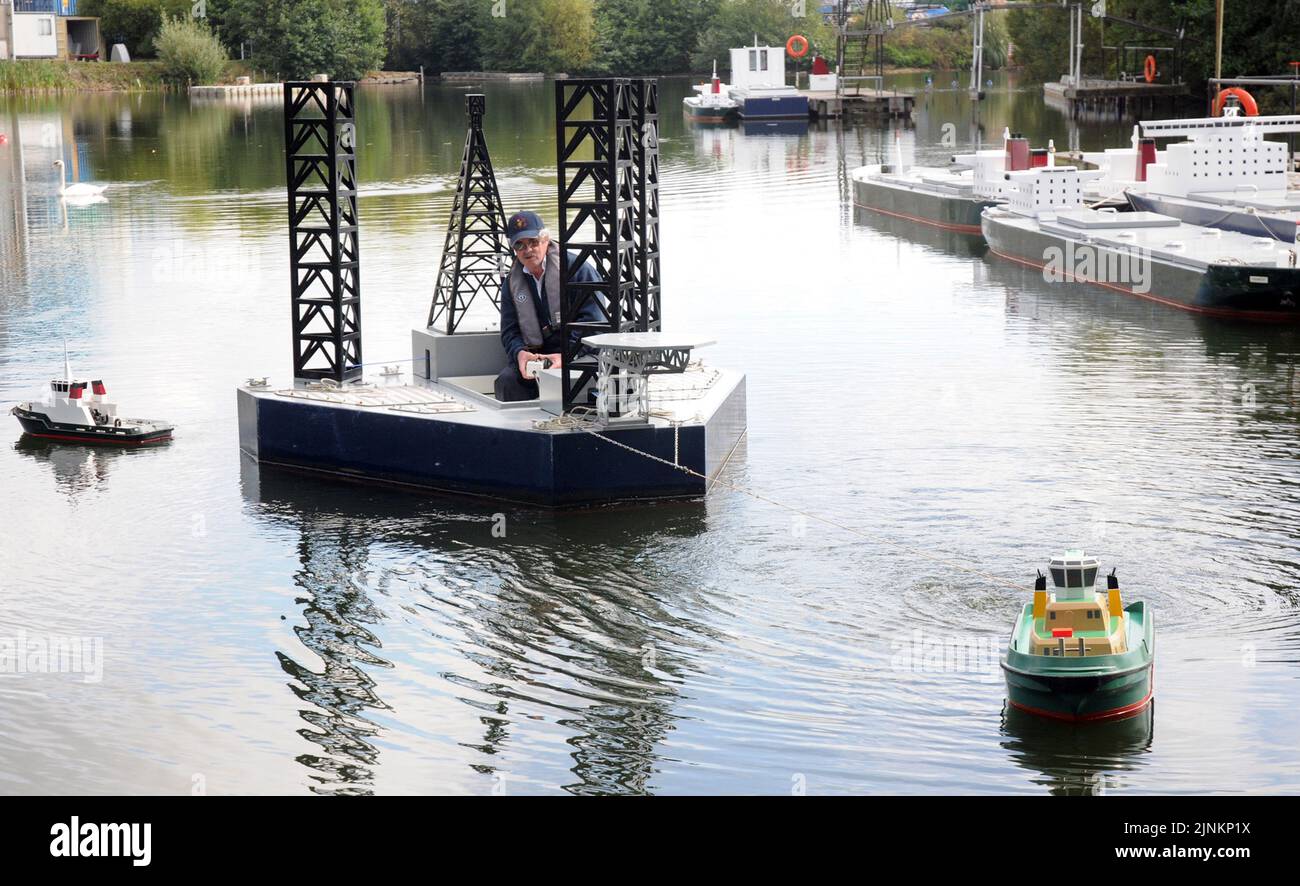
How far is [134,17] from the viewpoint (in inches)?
6540

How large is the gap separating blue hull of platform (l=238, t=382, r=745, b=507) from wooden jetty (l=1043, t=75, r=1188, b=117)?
9985 cm

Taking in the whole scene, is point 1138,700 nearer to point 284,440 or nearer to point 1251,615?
point 1251,615

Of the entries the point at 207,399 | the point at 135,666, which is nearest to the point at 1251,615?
the point at 135,666

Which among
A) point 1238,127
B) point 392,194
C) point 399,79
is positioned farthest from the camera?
point 399,79

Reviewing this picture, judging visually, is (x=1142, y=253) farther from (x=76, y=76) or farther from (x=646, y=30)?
(x=646, y=30)

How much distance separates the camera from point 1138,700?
20.5 meters

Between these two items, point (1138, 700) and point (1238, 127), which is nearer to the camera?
point (1138, 700)

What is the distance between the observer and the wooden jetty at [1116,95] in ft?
406

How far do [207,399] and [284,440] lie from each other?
7579mm

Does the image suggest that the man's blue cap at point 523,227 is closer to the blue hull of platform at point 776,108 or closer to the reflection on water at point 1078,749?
the reflection on water at point 1078,749

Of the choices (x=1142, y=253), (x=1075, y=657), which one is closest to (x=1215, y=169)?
(x=1142, y=253)

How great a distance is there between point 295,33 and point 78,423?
13564cm

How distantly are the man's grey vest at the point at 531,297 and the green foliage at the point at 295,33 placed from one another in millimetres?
138188

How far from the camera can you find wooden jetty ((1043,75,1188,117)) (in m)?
124
